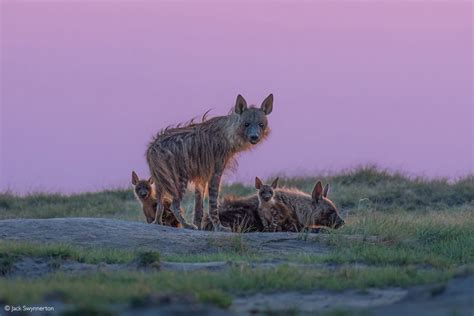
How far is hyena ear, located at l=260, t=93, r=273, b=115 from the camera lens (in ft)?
43.4

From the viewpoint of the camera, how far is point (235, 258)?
10.4 m

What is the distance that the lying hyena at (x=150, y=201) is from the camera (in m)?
14.0

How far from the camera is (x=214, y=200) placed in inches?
510

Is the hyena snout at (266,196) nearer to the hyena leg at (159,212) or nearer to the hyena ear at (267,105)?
the hyena ear at (267,105)

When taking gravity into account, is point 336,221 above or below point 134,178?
below

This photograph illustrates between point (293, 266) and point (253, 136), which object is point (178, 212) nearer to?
point (253, 136)

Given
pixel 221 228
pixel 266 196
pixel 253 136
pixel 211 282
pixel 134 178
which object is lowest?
pixel 211 282

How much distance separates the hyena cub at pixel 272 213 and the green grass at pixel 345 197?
337 centimetres

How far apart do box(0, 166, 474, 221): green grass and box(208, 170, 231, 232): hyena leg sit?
389 cm

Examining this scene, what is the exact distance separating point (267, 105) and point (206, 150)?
1033mm

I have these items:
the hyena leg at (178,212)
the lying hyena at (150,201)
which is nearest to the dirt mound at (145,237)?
the hyena leg at (178,212)

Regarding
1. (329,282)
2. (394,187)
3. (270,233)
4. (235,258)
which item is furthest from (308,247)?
(394,187)

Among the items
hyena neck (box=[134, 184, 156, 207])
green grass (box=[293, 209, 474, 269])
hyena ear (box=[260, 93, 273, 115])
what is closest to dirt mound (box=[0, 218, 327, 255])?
green grass (box=[293, 209, 474, 269])

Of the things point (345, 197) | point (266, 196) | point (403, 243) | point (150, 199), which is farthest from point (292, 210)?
point (345, 197)
